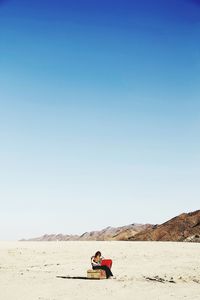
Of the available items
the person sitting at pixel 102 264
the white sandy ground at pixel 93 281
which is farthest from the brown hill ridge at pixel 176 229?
the person sitting at pixel 102 264

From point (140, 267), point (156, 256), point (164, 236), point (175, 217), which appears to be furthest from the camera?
point (175, 217)

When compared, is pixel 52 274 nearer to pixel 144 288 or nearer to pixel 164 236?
pixel 144 288

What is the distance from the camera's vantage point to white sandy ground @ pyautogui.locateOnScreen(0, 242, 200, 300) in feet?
45.8

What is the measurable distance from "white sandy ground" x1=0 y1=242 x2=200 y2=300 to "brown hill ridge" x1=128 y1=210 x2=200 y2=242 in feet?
108

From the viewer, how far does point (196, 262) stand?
25000 millimetres

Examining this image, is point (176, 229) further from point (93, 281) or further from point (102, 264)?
point (93, 281)

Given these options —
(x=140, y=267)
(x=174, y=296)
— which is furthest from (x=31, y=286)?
(x=140, y=267)

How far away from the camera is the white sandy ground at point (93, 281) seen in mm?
13961

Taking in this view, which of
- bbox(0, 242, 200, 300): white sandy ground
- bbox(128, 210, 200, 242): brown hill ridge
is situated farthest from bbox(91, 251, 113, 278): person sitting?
bbox(128, 210, 200, 242): brown hill ridge

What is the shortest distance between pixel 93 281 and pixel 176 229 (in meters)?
52.0

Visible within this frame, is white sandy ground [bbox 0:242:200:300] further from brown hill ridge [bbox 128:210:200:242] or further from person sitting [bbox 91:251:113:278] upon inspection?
brown hill ridge [bbox 128:210:200:242]

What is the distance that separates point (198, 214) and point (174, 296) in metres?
57.8

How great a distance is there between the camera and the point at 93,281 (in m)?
17.1

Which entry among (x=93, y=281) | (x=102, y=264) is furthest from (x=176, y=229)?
(x=93, y=281)
